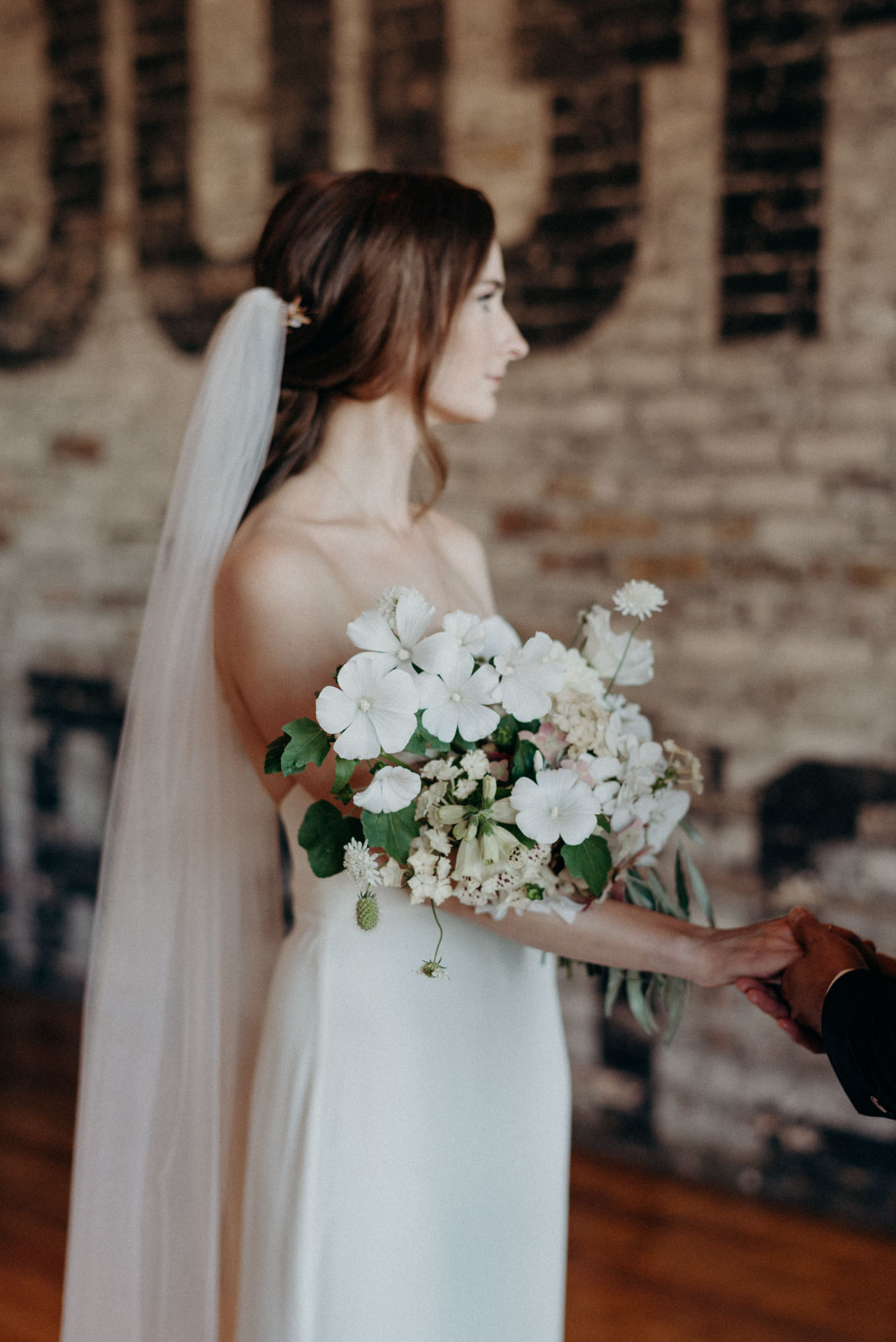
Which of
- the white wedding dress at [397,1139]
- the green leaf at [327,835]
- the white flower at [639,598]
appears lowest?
the white wedding dress at [397,1139]

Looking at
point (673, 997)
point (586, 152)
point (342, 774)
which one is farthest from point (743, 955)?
point (586, 152)

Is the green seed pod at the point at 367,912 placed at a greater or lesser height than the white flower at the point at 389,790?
lesser

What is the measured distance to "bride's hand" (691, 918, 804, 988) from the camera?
1287 mm

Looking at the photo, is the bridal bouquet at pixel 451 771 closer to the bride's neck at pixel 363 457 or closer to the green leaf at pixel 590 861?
the green leaf at pixel 590 861

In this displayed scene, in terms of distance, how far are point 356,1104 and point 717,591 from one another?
5.53 ft

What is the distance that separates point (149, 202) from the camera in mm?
3377

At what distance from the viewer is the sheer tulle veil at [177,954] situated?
141 cm

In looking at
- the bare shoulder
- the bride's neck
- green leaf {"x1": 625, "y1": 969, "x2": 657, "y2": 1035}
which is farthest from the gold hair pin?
green leaf {"x1": 625, "y1": 969, "x2": 657, "y2": 1035}

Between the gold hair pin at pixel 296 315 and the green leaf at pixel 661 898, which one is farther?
the green leaf at pixel 661 898

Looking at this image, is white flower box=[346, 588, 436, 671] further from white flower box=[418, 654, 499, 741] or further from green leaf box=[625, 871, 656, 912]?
green leaf box=[625, 871, 656, 912]

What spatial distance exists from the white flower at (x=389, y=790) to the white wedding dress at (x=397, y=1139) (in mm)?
283

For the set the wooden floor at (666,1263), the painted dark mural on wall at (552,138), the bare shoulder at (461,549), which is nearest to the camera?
the bare shoulder at (461,549)

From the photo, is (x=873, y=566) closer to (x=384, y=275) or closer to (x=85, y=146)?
(x=384, y=275)

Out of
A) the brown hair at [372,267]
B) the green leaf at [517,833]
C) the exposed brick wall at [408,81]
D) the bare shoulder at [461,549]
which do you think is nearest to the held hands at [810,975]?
the green leaf at [517,833]
